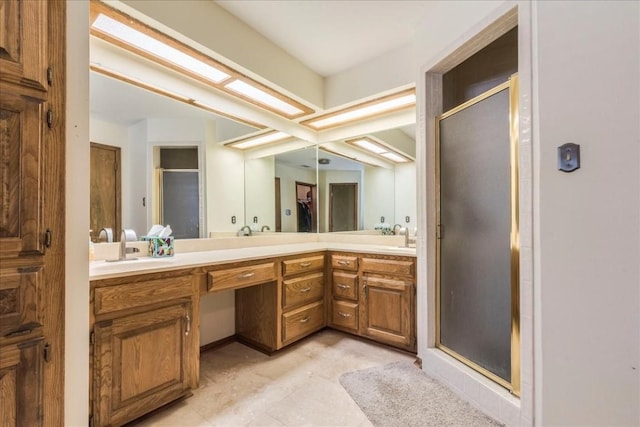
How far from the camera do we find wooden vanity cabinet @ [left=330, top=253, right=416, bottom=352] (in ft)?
7.47

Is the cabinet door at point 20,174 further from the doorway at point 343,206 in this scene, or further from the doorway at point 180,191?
the doorway at point 343,206

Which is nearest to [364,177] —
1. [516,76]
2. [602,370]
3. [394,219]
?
[394,219]

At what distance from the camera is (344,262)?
2631 millimetres

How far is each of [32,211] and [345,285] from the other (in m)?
2.15

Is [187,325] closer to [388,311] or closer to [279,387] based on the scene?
[279,387]

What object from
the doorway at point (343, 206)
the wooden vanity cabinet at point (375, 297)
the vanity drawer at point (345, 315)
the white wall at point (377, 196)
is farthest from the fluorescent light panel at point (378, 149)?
the vanity drawer at point (345, 315)

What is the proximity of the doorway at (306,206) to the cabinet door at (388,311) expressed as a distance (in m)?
1.14

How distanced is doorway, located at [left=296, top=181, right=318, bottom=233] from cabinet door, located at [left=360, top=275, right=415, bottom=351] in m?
1.14

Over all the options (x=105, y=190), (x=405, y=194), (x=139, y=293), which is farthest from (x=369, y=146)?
(x=139, y=293)

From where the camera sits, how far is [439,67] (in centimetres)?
203

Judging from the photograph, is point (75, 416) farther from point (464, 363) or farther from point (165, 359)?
point (464, 363)

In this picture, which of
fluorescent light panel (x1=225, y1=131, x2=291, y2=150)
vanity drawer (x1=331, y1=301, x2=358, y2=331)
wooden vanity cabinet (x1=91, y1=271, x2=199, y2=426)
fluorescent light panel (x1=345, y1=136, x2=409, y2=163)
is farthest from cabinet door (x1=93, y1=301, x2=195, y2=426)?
fluorescent light panel (x1=345, y1=136, x2=409, y2=163)

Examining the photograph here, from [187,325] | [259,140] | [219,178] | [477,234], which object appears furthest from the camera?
[259,140]

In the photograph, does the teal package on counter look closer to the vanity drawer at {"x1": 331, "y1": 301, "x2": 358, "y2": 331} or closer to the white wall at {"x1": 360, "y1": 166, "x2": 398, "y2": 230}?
the vanity drawer at {"x1": 331, "y1": 301, "x2": 358, "y2": 331}
